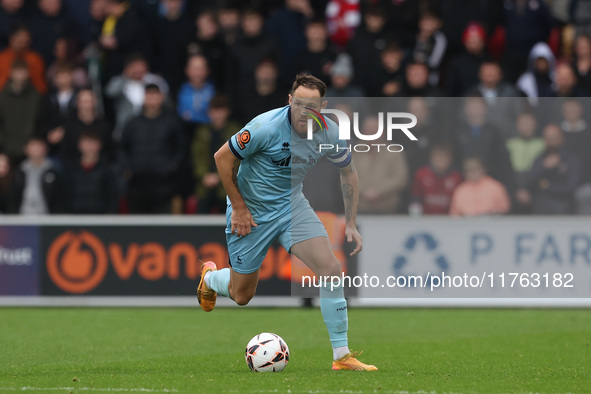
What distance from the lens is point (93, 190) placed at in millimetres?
14133

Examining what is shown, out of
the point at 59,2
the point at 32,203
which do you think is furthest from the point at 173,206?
the point at 59,2

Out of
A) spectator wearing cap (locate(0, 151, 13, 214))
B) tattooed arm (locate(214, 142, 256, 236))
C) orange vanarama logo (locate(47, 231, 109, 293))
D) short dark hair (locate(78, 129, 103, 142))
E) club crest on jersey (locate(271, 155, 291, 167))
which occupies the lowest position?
orange vanarama logo (locate(47, 231, 109, 293))

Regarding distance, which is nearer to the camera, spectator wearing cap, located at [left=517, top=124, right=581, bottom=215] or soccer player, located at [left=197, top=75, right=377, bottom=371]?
soccer player, located at [left=197, top=75, right=377, bottom=371]

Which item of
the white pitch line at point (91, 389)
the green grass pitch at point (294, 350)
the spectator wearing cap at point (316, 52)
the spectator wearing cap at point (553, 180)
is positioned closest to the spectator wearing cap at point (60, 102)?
the green grass pitch at point (294, 350)

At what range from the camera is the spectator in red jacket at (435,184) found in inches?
481

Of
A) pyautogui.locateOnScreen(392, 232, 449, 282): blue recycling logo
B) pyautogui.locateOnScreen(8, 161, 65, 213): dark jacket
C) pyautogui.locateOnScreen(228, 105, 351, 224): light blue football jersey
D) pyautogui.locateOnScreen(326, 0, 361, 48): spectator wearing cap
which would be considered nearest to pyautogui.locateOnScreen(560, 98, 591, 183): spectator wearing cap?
pyautogui.locateOnScreen(392, 232, 449, 282): blue recycling logo

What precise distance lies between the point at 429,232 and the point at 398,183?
1.27 meters

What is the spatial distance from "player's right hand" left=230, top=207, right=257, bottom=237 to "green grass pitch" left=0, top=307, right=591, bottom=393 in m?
1.09

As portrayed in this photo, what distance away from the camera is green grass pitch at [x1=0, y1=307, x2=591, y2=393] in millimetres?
7383

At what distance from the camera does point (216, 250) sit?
539 inches

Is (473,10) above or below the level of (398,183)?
above

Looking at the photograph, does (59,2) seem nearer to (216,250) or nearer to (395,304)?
(216,250)

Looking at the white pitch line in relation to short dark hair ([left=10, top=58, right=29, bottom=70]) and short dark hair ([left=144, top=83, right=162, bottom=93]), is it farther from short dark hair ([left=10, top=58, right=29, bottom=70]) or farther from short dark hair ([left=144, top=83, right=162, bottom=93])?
short dark hair ([left=10, top=58, right=29, bottom=70])

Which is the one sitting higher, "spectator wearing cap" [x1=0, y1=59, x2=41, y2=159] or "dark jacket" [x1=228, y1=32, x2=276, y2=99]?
"dark jacket" [x1=228, y1=32, x2=276, y2=99]
